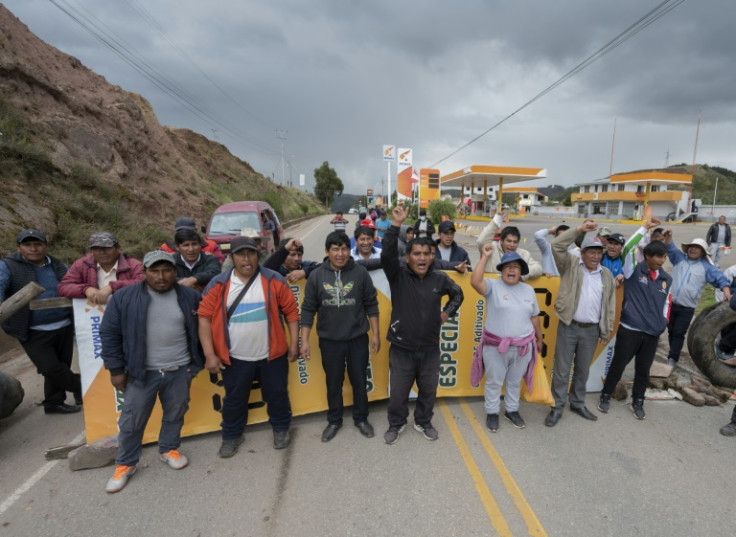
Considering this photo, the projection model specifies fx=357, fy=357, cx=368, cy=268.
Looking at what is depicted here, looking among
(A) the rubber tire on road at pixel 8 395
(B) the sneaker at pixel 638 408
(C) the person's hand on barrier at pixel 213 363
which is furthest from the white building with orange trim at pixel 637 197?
(A) the rubber tire on road at pixel 8 395

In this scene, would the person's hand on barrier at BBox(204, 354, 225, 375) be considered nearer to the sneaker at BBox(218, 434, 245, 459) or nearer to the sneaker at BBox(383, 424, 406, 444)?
the sneaker at BBox(218, 434, 245, 459)

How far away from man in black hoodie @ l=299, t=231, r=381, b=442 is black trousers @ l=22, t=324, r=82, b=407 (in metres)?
2.62

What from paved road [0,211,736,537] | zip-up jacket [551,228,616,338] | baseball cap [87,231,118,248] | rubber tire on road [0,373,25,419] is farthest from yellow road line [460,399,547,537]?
rubber tire on road [0,373,25,419]

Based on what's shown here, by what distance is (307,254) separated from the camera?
1510 centimetres

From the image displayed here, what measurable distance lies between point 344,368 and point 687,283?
495cm

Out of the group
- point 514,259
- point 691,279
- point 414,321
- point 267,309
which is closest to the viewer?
point 267,309

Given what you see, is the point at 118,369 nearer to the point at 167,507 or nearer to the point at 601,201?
the point at 167,507

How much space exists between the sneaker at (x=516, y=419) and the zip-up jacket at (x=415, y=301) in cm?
125

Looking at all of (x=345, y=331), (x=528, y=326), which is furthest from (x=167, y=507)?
(x=528, y=326)

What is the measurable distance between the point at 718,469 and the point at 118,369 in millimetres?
4994

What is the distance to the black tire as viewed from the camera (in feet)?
13.7

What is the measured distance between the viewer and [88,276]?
11.2 ft

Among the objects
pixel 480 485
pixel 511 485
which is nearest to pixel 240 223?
pixel 480 485

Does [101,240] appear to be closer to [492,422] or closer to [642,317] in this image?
[492,422]
